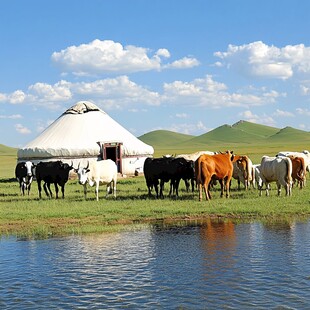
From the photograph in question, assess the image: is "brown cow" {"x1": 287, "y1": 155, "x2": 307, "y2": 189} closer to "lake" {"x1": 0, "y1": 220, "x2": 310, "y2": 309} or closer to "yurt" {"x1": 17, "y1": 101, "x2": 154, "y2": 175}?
"lake" {"x1": 0, "y1": 220, "x2": 310, "y2": 309}

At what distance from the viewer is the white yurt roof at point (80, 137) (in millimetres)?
29938

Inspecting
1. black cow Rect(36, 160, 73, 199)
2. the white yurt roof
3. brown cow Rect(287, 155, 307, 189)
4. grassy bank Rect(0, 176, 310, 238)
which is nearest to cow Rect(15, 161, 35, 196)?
black cow Rect(36, 160, 73, 199)

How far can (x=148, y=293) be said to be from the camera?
7723 mm

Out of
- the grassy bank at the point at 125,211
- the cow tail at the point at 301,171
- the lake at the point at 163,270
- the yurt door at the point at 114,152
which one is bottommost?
the lake at the point at 163,270

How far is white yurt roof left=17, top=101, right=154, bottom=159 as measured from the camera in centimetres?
2994

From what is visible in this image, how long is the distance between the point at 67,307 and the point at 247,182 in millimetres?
15139

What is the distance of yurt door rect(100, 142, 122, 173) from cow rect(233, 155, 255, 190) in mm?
10075

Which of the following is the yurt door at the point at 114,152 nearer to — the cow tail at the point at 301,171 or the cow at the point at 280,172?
the cow tail at the point at 301,171

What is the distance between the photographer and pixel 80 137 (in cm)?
3075

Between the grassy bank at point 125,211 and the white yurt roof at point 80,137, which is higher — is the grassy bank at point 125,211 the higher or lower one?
the lower one

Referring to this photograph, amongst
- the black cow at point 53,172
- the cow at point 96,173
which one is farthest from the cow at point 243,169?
the black cow at point 53,172

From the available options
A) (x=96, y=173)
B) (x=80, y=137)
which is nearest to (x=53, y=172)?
(x=96, y=173)

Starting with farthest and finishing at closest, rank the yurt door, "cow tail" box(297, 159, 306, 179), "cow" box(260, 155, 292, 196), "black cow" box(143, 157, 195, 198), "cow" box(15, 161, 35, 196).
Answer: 1. the yurt door
2. "cow" box(15, 161, 35, 196)
3. "cow tail" box(297, 159, 306, 179)
4. "black cow" box(143, 157, 195, 198)
5. "cow" box(260, 155, 292, 196)

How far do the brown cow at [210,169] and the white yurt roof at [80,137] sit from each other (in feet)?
40.0
